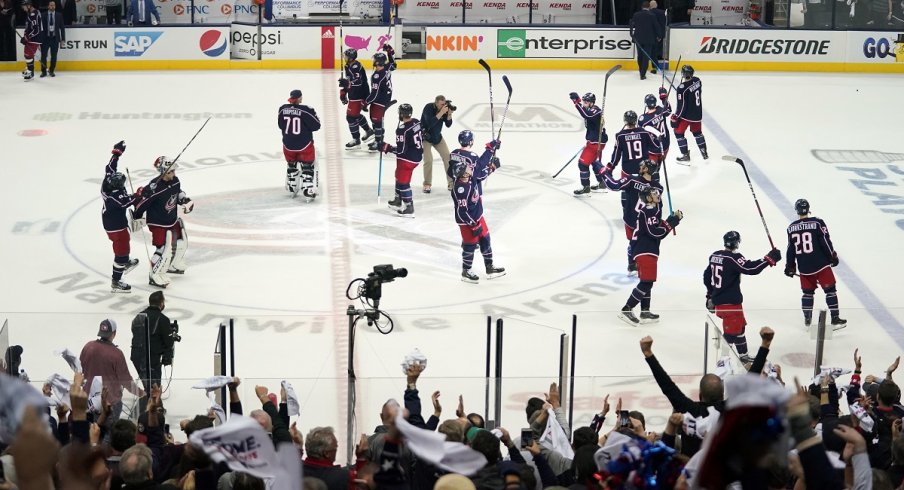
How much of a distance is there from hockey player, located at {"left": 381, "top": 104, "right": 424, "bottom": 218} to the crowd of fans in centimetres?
683

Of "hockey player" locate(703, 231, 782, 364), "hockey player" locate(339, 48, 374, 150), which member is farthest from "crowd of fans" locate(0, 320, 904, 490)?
"hockey player" locate(339, 48, 374, 150)

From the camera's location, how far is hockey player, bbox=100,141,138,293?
38.5ft

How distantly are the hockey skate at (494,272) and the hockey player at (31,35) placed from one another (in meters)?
10.4

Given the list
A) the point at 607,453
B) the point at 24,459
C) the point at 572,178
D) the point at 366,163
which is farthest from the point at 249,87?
the point at 24,459

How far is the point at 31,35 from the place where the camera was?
20.0 metres

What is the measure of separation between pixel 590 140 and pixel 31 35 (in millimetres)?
9433

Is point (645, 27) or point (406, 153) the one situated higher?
point (645, 27)

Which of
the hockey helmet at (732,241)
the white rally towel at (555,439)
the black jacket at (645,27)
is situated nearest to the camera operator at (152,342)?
the white rally towel at (555,439)

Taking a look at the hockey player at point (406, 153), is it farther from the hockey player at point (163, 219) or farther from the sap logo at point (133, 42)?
the sap logo at point (133, 42)

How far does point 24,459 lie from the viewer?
107 inches

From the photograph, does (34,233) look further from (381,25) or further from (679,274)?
(381,25)

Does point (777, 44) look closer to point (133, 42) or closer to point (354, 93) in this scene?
point (354, 93)

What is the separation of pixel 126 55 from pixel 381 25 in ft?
13.4

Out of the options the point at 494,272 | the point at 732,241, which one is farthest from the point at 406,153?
the point at 732,241
